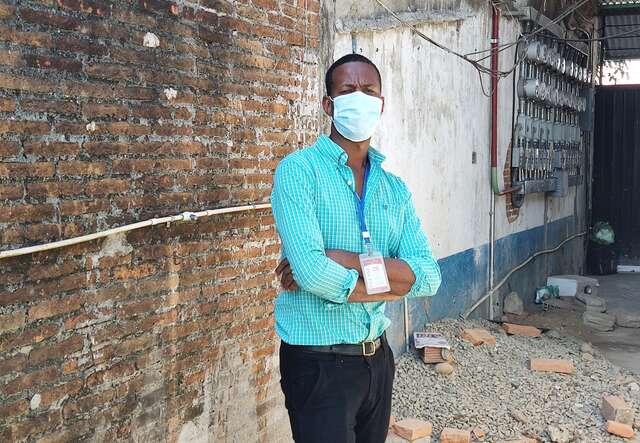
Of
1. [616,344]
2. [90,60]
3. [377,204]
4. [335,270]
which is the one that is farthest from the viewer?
[616,344]

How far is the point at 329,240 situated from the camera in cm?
275

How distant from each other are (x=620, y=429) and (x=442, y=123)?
3.36 metres

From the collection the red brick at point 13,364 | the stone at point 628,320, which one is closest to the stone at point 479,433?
the red brick at point 13,364

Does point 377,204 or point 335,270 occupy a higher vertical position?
point 377,204

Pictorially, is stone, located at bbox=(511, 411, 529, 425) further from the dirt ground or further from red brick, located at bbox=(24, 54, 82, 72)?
red brick, located at bbox=(24, 54, 82, 72)

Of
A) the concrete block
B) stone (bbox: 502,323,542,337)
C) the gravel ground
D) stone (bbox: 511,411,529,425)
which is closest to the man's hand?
the gravel ground

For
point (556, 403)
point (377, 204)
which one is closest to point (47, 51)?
point (377, 204)

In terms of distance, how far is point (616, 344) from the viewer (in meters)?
9.20

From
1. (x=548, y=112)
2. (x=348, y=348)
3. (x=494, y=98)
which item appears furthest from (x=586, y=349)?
(x=348, y=348)

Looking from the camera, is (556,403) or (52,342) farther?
(556,403)

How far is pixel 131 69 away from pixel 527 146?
7684mm

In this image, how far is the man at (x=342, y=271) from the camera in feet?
8.68

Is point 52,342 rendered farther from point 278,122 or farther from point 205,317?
point 278,122

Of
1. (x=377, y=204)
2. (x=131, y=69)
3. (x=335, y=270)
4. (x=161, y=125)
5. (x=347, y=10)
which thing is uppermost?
(x=347, y=10)
